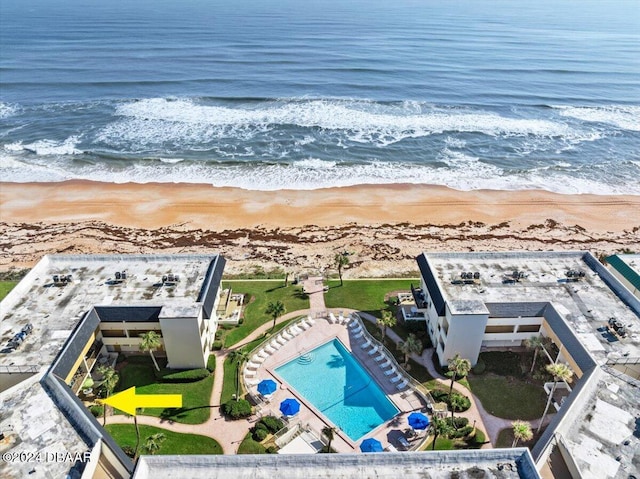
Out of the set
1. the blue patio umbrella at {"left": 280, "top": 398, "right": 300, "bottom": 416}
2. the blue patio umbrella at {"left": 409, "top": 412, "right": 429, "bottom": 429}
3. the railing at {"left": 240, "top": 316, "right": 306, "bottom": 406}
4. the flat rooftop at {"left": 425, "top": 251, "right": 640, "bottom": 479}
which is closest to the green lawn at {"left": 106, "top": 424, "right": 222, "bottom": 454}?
the railing at {"left": 240, "top": 316, "right": 306, "bottom": 406}

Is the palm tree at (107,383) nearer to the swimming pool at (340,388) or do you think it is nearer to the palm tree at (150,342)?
the palm tree at (150,342)

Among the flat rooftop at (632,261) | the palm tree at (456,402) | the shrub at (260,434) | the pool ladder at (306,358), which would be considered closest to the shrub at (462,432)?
the palm tree at (456,402)

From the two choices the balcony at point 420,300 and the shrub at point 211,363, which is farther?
the balcony at point 420,300

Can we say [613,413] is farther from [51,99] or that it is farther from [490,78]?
[51,99]

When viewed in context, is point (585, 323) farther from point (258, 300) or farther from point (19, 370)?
point (19, 370)

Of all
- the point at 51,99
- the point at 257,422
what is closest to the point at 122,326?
the point at 257,422

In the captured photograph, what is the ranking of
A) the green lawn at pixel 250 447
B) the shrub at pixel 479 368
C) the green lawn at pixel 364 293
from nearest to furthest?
the green lawn at pixel 250 447
the shrub at pixel 479 368
the green lawn at pixel 364 293

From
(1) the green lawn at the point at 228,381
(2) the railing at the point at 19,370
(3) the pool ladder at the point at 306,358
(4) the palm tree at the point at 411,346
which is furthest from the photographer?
(3) the pool ladder at the point at 306,358
